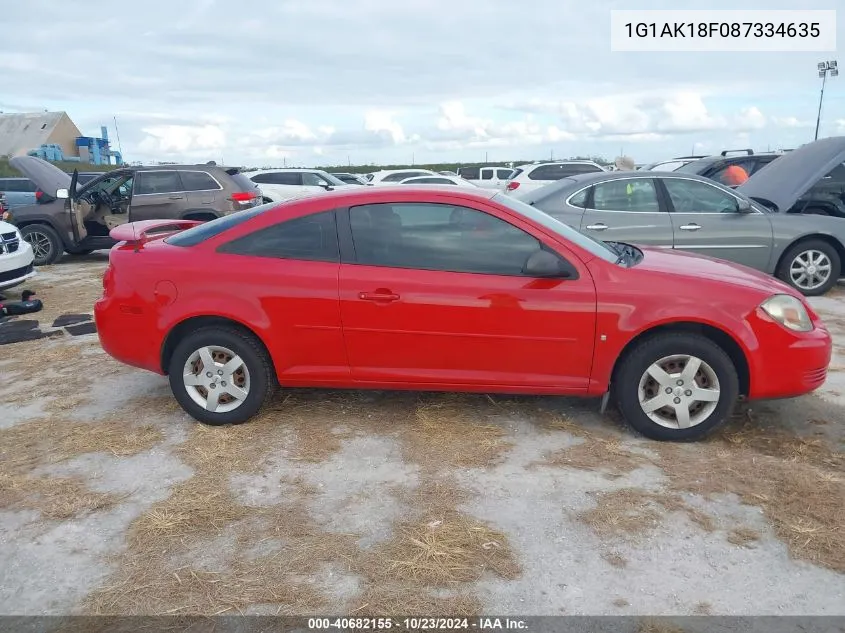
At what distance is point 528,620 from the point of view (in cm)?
250

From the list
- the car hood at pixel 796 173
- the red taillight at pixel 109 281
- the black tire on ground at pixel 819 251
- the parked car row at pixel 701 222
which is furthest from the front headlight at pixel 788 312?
the car hood at pixel 796 173

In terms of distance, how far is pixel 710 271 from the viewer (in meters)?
4.04

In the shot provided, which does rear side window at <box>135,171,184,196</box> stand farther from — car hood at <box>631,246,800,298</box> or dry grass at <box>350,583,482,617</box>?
dry grass at <box>350,583,482,617</box>

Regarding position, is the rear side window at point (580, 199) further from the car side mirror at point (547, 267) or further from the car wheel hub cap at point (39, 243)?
the car wheel hub cap at point (39, 243)

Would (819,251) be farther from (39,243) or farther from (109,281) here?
(39,243)

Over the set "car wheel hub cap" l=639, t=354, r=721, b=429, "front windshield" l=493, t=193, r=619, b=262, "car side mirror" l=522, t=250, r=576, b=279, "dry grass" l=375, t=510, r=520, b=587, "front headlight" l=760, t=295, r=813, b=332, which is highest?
"front windshield" l=493, t=193, r=619, b=262

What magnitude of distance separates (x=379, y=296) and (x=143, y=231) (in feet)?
6.14

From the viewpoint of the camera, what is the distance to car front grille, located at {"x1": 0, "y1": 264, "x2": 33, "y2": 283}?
7.83 metres

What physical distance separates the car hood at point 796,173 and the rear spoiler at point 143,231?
271 inches

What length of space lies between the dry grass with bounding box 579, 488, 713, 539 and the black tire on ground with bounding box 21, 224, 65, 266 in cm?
1108

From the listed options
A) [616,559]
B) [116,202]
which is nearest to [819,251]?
[616,559]

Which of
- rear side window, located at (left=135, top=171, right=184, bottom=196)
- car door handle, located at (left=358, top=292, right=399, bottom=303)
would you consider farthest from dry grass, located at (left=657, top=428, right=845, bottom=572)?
rear side window, located at (left=135, top=171, right=184, bottom=196)

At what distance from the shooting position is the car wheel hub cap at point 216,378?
4.14 m

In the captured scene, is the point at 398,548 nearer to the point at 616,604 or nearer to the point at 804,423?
the point at 616,604
